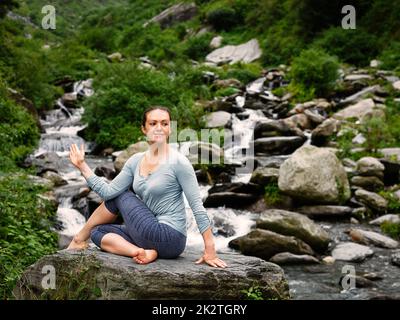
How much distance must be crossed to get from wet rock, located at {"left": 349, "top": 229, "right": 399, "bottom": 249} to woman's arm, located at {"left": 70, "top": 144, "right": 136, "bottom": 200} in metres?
6.66

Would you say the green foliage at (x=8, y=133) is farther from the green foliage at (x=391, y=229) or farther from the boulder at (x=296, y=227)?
the green foliage at (x=391, y=229)

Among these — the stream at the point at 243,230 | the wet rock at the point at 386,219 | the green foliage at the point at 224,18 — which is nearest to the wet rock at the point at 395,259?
the stream at the point at 243,230

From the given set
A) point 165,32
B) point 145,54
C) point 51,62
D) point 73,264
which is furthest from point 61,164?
point 165,32

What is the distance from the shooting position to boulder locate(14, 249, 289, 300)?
13.4 ft

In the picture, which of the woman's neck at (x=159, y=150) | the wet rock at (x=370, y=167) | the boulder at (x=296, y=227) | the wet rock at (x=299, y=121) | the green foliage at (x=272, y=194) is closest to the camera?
the woman's neck at (x=159, y=150)

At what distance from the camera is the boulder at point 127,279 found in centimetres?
408

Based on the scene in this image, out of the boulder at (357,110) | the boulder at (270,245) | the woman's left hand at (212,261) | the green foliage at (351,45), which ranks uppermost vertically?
the green foliage at (351,45)

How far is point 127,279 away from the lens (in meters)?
4.07

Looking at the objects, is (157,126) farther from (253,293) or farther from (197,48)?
(197,48)

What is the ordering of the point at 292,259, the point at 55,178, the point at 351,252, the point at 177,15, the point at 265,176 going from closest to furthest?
1. the point at 292,259
2. the point at 351,252
3. the point at 265,176
4. the point at 55,178
5. the point at 177,15

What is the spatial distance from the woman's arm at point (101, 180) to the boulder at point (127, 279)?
0.54 meters

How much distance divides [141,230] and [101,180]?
0.59 metres

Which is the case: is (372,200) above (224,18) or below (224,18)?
below

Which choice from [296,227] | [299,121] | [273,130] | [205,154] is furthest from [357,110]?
[296,227]
